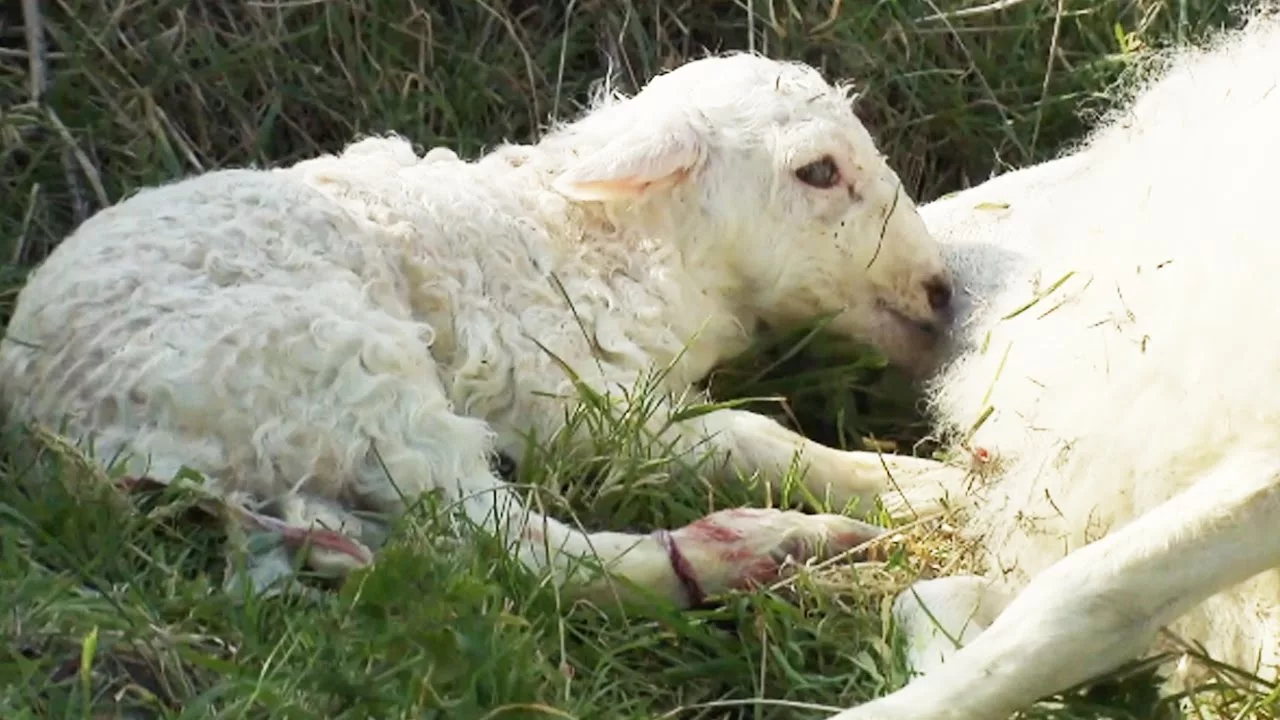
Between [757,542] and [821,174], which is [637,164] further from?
[757,542]

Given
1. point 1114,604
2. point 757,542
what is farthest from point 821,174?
point 1114,604

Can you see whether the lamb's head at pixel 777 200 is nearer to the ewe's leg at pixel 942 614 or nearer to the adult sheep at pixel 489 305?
the adult sheep at pixel 489 305

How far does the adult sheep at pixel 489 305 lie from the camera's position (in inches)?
143

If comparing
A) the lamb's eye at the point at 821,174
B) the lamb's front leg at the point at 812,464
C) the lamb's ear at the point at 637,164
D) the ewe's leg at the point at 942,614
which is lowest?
the lamb's front leg at the point at 812,464

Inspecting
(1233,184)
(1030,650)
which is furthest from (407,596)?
(1233,184)

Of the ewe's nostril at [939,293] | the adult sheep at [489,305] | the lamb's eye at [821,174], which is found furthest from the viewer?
the ewe's nostril at [939,293]

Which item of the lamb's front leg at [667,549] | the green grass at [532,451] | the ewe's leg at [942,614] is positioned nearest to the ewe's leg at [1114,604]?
the green grass at [532,451]

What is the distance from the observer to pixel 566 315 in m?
4.28

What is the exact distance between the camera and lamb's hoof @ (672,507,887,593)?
3.61 meters

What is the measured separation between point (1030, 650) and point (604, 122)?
226 cm

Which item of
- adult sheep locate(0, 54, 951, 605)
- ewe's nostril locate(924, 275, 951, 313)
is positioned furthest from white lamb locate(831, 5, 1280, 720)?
ewe's nostril locate(924, 275, 951, 313)

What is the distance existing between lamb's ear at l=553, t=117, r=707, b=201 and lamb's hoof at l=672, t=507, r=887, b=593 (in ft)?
3.22

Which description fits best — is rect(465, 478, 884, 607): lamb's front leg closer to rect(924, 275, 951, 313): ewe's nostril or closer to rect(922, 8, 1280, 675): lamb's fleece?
rect(922, 8, 1280, 675): lamb's fleece

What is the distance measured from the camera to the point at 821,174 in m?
4.60
